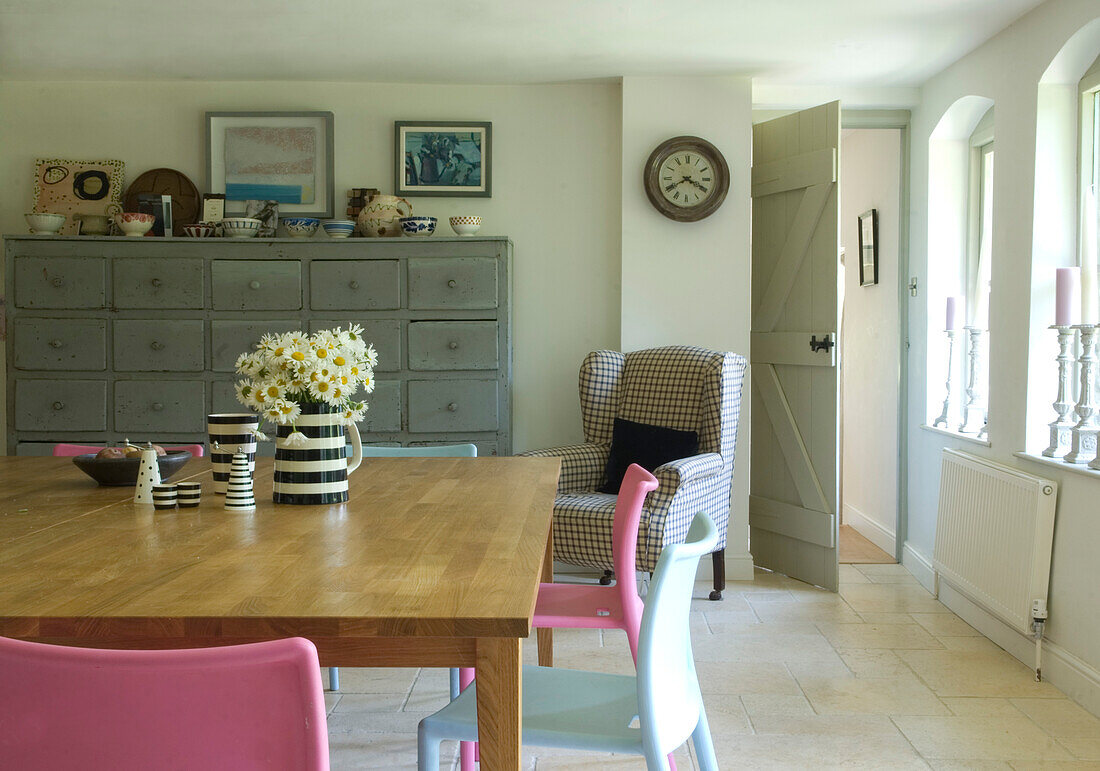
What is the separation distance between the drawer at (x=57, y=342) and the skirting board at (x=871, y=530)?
3.92 meters

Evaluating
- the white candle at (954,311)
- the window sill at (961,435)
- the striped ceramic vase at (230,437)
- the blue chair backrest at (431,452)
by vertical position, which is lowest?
the window sill at (961,435)

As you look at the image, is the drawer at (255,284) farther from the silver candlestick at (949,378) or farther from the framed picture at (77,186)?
the silver candlestick at (949,378)

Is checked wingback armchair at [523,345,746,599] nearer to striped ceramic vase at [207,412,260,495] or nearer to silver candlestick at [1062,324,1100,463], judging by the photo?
silver candlestick at [1062,324,1100,463]

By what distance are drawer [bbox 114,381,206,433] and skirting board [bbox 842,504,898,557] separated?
11.3 feet

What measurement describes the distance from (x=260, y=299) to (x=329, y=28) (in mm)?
1179

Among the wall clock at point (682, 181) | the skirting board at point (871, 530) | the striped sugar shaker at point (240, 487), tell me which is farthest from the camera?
the skirting board at point (871, 530)

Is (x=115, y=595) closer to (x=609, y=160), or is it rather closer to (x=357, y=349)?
(x=357, y=349)

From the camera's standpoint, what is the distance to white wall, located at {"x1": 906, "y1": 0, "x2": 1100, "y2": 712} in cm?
308

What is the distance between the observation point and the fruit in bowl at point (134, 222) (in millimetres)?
4289

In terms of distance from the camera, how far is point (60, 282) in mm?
4211

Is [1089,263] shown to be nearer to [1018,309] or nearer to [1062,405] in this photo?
[1018,309]

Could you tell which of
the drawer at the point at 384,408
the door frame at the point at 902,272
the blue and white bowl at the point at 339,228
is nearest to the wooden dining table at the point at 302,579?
the drawer at the point at 384,408

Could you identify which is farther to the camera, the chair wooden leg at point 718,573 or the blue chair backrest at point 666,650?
the chair wooden leg at point 718,573

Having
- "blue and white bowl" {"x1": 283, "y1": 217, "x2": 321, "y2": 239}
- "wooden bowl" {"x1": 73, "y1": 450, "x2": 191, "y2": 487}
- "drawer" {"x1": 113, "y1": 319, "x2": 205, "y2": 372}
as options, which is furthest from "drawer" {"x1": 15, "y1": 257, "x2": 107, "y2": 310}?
"wooden bowl" {"x1": 73, "y1": 450, "x2": 191, "y2": 487}
